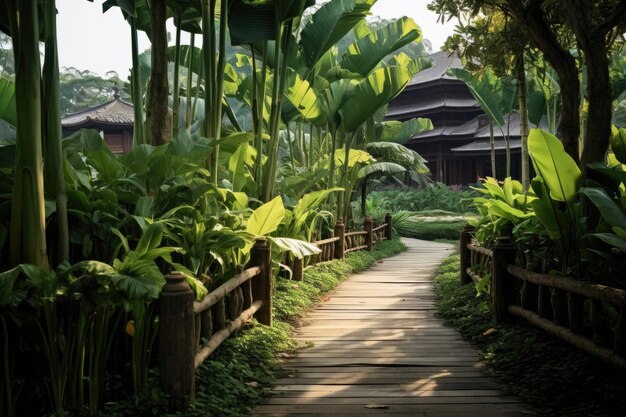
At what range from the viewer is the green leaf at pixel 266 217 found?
14.6 ft

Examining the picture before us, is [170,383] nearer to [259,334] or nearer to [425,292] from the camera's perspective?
[259,334]

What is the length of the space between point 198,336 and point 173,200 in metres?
0.80

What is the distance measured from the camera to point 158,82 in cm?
426

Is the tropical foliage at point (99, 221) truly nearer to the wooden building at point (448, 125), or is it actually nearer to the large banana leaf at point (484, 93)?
the large banana leaf at point (484, 93)

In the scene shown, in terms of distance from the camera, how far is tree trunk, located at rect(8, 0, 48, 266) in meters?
2.54


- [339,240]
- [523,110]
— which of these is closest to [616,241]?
[523,110]

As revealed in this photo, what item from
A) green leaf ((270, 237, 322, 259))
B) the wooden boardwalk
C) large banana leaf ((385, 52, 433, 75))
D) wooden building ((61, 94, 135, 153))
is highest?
wooden building ((61, 94, 135, 153))

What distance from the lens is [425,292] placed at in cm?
768

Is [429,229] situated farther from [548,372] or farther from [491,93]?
[548,372]

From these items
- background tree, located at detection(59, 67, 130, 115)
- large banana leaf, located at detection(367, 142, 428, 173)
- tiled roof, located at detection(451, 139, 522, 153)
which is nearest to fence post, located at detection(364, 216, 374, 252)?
large banana leaf, located at detection(367, 142, 428, 173)

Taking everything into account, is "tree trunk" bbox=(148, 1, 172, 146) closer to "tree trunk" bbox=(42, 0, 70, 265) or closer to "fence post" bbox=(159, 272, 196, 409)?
"tree trunk" bbox=(42, 0, 70, 265)

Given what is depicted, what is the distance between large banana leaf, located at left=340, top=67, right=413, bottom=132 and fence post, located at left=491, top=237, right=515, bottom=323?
3973mm

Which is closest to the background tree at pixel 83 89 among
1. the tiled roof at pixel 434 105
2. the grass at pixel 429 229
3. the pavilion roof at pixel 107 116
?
the pavilion roof at pixel 107 116

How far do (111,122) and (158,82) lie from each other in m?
23.7
